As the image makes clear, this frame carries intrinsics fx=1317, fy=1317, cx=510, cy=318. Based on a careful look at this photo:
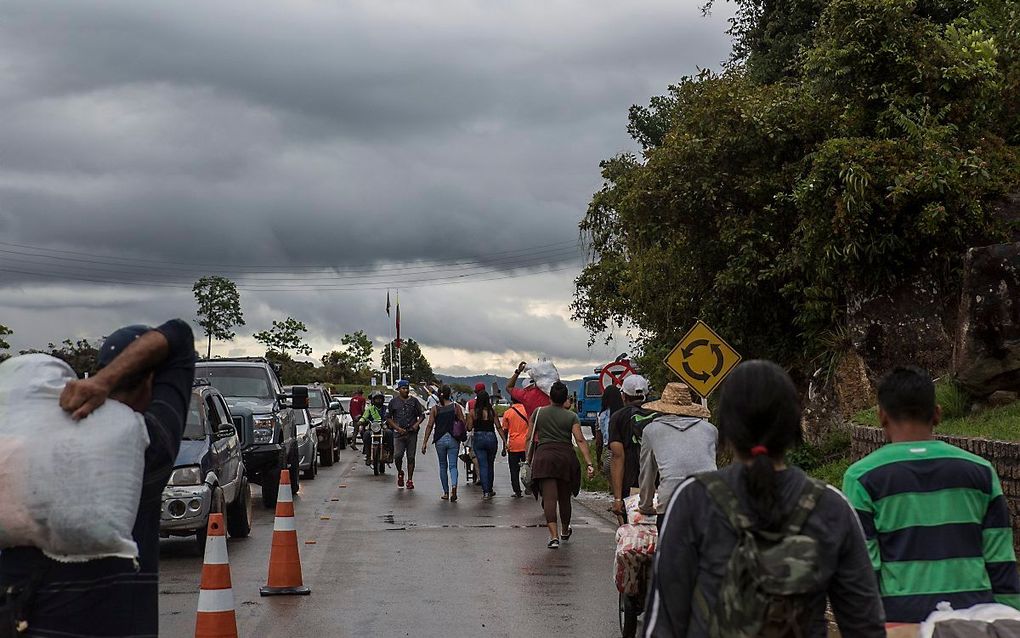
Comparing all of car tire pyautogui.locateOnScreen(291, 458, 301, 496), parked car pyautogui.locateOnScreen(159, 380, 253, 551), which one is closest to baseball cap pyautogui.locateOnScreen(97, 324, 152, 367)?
parked car pyautogui.locateOnScreen(159, 380, 253, 551)

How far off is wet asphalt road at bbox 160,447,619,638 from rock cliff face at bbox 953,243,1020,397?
4.79 metres

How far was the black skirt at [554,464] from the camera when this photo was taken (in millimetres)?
14425

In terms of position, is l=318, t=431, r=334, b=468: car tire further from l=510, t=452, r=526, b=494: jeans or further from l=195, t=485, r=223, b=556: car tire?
l=195, t=485, r=223, b=556: car tire

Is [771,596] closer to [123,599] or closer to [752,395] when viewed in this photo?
[752,395]

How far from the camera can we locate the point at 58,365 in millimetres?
3998

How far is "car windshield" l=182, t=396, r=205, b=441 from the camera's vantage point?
1434cm

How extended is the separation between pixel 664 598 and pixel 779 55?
2883 centimetres

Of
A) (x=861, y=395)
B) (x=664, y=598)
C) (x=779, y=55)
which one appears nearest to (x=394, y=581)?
(x=664, y=598)

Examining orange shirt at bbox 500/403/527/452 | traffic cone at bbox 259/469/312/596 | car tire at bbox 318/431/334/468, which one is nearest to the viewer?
traffic cone at bbox 259/469/312/596

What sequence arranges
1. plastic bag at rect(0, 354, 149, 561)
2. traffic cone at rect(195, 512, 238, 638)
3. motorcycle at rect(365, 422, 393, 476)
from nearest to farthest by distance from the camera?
plastic bag at rect(0, 354, 149, 561) → traffic cone at rect(195, 512, 238, 638) → motorcycle at rect(365, 422, 393, 476)

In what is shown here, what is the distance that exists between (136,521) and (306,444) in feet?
74.0

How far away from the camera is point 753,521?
130 inches

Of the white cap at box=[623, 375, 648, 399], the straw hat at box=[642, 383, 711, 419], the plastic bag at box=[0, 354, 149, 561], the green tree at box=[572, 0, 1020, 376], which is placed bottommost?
the white cap at box=[623, 375, 648, 399]

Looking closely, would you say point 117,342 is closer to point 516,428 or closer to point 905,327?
point 516,428
